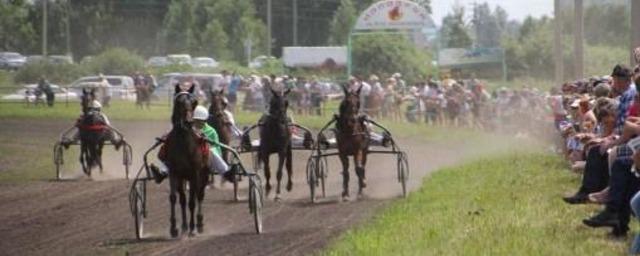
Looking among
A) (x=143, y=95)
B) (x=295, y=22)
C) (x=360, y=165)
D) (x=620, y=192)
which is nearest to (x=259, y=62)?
(x=295, y=22)

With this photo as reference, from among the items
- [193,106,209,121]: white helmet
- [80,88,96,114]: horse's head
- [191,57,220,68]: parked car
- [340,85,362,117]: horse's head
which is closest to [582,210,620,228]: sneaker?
[193,106,209,121]: white helmet

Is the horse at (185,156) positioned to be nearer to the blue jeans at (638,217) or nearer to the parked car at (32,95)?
the blue jeans at (638,217)

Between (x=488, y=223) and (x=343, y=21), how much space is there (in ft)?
251

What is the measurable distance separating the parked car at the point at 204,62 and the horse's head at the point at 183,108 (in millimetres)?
57393

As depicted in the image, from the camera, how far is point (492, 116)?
4347 cm

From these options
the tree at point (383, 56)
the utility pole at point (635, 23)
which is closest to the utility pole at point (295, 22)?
the tree at point (383, 56)

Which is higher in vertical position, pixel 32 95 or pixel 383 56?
pixel 383 56

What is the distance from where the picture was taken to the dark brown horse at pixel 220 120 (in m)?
23.9

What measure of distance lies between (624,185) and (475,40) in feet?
278

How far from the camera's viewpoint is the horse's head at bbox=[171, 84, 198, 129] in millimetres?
16844

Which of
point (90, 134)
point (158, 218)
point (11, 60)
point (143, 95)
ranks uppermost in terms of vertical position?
point (11, 60)

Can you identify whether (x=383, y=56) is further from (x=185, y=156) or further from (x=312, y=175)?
(x=185, y=156)

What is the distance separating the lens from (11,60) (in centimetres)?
7825

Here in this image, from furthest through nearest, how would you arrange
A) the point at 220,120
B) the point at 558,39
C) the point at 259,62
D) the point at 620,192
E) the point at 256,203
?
the point at 259,62
the point at 558,39
the point at 220,120
the point at 256,203
the point at 620,192
